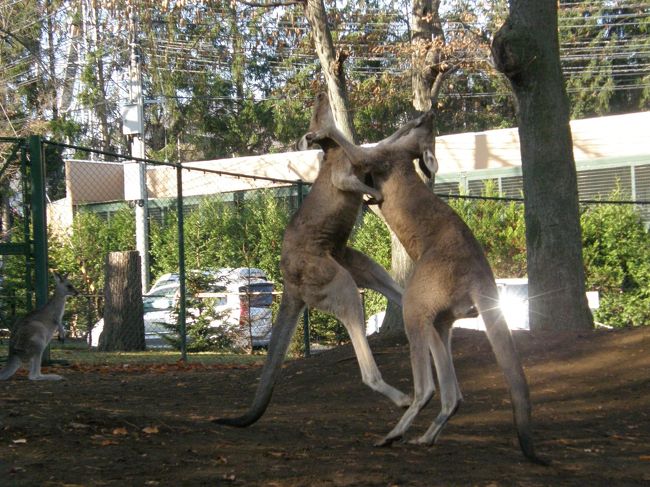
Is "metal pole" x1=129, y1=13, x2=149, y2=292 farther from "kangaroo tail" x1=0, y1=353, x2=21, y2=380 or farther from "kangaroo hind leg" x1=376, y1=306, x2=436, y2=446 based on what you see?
"kangaroo hind leg" x1=376, y1=306, x2=436, y2=446

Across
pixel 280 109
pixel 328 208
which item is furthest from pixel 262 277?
pixel 280 109

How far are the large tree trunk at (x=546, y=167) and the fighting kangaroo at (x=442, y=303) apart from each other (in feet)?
12.6

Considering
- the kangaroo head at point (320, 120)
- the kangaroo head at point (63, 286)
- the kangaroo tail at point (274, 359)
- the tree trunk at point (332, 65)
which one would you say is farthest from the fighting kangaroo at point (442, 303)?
the tree trunk at point (332, 65)

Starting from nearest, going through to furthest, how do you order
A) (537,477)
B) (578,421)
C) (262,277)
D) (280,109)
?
(537,477) → (578,421) → (262,277) → (280,109)

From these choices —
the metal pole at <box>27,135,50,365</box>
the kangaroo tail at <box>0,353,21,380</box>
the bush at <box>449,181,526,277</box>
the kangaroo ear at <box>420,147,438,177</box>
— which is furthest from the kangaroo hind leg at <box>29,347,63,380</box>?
the bush at <box>449,181,526,277</box>

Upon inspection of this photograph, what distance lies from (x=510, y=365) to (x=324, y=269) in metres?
1.71

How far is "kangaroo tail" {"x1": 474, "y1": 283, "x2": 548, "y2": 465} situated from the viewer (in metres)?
5.44

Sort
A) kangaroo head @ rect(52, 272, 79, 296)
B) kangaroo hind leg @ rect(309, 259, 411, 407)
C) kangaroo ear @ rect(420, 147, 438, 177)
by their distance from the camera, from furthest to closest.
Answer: kangaroo head @ rect(52, 272, 79, 296) → kangaroo ear @ rect(420, 147, 438, 177) → kangaroo hind leg @ rect(309, 259, 411, 407)

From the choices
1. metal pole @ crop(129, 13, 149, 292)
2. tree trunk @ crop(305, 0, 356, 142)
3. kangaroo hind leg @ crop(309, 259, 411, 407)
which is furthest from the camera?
metal pole @ crop(129, 13, 149, 292)

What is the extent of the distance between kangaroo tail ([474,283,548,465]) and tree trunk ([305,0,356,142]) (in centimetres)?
777

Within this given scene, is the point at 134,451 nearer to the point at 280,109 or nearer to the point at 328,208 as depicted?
the point at 328,208

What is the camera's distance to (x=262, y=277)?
59.4ft

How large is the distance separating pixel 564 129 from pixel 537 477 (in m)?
5.58

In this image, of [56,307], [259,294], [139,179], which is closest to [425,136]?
[56,307]
